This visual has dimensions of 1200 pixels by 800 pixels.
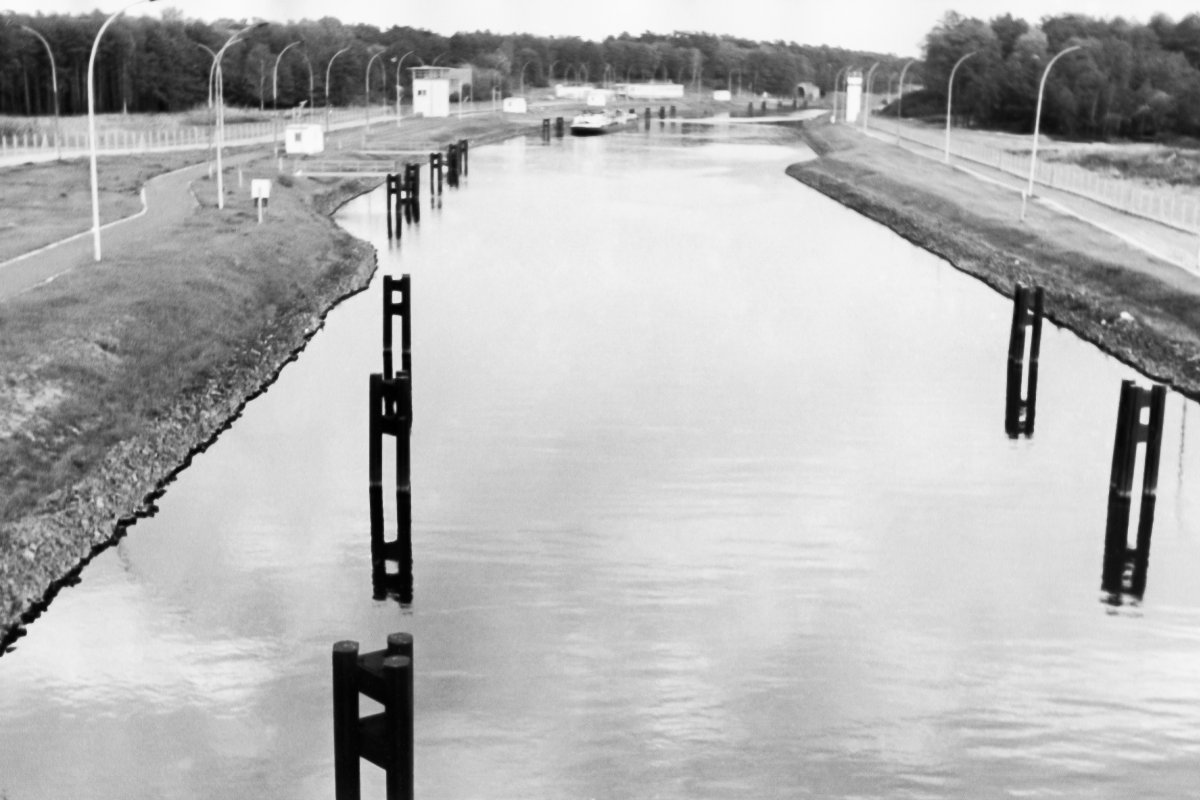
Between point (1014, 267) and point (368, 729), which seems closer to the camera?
point (368, 729)

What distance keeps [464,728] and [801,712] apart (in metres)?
4.14

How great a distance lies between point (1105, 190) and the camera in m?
71.1

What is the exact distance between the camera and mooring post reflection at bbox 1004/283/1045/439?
1324 inches

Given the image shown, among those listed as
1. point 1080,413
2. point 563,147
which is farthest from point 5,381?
point 563,147

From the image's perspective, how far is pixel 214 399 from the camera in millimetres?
32219

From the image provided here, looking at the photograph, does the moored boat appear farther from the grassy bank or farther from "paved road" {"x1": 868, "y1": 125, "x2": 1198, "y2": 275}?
the grassy bank

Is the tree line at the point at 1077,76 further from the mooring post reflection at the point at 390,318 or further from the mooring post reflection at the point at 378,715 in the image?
the mooring post reflection at the point at 378,715

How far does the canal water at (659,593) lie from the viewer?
17609 millimetres

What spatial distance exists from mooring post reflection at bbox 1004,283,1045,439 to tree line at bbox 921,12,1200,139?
4112 inches

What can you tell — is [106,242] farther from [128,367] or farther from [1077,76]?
[1077,76]

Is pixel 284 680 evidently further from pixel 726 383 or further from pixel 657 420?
pixel 726 383

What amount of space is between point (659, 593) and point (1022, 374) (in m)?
18.5

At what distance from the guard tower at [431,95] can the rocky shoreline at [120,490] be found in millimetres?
118017

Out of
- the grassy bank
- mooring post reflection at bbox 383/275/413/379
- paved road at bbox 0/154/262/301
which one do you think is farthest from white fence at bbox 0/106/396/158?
mooring post reflection at bbox 383/275/413/379
